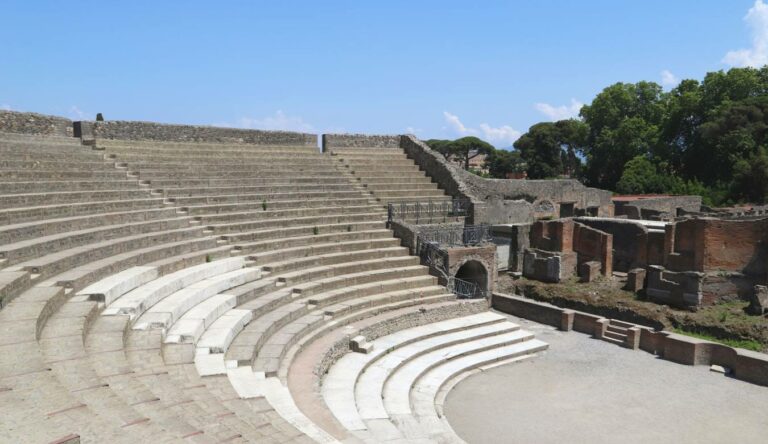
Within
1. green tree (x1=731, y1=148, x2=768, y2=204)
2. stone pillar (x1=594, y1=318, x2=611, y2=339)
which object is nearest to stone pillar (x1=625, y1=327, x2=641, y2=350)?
stone pillar (x1=594, y1=318, x2=611, y2=339)

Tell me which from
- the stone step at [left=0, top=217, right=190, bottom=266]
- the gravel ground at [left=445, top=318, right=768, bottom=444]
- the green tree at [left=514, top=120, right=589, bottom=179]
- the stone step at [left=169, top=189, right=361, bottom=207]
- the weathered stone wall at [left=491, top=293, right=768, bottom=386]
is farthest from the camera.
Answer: the green tree at [left=514, top=120, right=589, bottom=179]

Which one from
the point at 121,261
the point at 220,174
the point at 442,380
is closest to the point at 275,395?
the point at 121,261

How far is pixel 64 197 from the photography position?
984cm

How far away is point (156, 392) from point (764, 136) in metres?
38.2

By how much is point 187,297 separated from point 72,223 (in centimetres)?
256

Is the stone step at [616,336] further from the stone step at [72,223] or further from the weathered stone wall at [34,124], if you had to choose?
the weathered stone wall at [34,124]

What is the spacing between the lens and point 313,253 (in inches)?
496

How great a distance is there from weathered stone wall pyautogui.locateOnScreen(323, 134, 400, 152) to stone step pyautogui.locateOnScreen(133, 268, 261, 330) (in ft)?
29.7

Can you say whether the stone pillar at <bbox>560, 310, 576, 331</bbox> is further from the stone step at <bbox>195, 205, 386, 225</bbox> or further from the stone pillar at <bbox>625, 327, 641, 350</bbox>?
the stone step at <bbox>195, 205, 386, 225</bbox>

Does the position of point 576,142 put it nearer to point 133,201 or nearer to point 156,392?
point 133,201

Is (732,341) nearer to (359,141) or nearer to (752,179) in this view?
(359,141)

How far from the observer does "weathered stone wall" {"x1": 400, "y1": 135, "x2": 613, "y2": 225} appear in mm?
17766

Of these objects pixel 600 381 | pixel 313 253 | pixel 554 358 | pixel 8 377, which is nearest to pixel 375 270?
pixel 313 253

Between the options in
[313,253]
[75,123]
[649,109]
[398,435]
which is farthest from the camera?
[649,109]
